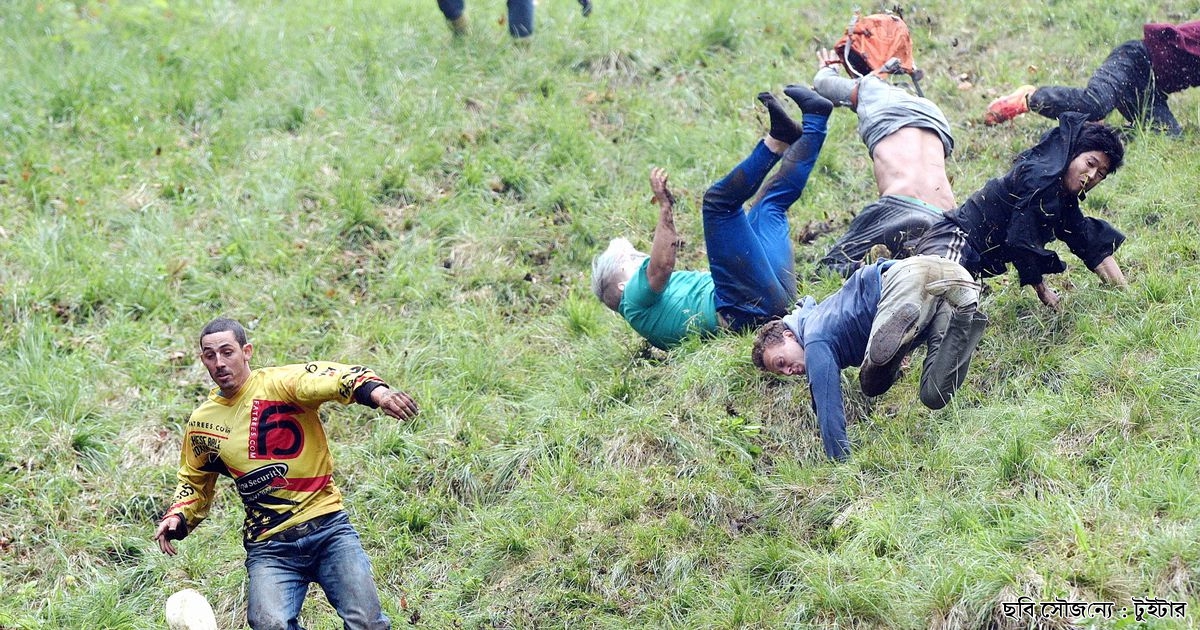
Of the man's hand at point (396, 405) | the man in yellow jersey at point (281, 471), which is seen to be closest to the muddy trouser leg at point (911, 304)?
the man's hand at point (396, 405)

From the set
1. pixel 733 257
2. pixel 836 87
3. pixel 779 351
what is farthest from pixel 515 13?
pixel 779 351

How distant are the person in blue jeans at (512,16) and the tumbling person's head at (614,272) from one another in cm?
386

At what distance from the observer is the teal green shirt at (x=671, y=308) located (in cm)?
655

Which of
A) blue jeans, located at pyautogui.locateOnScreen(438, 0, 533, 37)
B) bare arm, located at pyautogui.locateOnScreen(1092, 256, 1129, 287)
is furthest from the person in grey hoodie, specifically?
blue jeans, located at pyautogui.locateOnScreen(438, 0, 533, 37)

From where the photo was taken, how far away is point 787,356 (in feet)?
18.7

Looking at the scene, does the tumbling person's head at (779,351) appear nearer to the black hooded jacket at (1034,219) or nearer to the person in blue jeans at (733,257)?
the person in blue jeans at (733,257)

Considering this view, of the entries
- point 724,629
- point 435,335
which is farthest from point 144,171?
point 724,629

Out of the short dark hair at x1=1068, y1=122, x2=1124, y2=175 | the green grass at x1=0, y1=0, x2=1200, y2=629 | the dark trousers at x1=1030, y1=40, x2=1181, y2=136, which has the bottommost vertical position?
the green grass at x1=0, y1=0, x2=1200, y2=629

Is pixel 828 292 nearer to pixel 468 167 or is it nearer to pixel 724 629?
pixel 724 629

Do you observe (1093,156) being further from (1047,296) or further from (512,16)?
(512,16)

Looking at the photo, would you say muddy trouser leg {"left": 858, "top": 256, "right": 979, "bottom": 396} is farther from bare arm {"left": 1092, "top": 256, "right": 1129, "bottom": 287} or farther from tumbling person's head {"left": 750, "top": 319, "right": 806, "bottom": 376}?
bare arm {"left": 1092, "top": 256, "right": 1129, "bottom": 287}

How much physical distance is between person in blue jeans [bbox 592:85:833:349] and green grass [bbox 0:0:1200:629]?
0.73 feet

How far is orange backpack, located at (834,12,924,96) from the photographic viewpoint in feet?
24.2

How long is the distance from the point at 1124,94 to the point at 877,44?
66.6 inches
